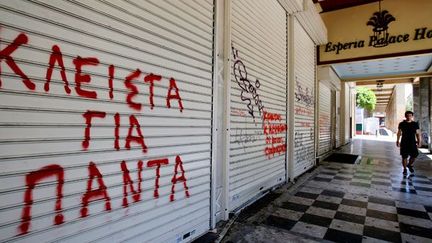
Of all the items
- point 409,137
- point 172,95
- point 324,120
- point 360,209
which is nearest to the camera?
point 172,95

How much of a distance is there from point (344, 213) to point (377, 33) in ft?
23.6

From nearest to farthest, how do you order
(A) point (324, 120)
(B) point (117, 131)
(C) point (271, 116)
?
(B) point (117, 131), (C) point (271, 116), (A) point (324, 120)

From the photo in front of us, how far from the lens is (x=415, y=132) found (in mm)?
7543

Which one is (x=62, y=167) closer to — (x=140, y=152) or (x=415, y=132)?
(x=140, y=152)

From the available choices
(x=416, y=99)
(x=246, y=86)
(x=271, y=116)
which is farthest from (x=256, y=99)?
(x=416, y=99)

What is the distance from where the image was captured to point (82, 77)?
2.05 meters

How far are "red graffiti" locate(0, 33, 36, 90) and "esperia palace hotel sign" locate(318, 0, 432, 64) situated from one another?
953 cm

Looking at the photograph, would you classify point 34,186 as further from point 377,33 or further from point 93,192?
point 377,33

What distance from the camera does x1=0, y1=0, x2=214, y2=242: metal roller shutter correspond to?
1.71 meters

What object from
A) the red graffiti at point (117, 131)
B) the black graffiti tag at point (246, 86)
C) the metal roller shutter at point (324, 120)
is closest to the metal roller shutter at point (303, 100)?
the metal roller shutter at point (324, 120)

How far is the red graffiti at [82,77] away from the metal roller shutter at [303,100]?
5.79 meters

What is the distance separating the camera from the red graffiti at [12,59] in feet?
5.36

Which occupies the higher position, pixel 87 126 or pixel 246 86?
pixel 246 86

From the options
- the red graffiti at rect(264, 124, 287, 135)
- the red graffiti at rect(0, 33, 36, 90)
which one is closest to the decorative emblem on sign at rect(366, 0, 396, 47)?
the red graffiti at rect(264, 124, 287, 135)
